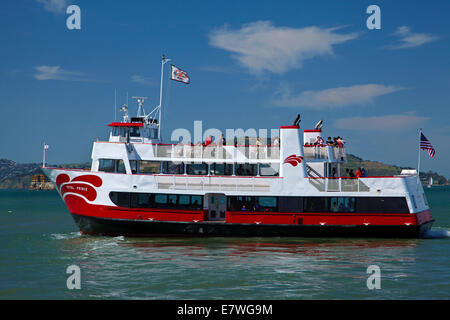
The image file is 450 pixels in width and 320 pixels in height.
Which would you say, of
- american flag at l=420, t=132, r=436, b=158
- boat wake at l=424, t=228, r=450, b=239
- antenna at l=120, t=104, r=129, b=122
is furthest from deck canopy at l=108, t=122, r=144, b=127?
boat wake at l=424, t=228, r=450, b=239

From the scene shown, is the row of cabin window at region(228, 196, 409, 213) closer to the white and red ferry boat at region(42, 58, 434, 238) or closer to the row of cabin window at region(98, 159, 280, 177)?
the white and red ferry boat at region(42, 58, 434, 238)

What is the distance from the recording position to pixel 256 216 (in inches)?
902

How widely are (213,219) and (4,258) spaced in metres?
9.51

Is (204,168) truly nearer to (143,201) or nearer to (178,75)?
(143,201)

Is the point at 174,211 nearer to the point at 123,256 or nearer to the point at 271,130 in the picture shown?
the point at 123,256

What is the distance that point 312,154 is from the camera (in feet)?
79.2


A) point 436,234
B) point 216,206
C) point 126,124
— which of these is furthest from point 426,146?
point 126,124

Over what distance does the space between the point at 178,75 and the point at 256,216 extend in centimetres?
925

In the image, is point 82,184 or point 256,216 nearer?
point 256,216

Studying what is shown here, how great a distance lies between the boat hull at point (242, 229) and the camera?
22.5 meters

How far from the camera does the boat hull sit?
22.5 m

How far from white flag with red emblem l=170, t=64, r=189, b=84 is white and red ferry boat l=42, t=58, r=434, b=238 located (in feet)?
15.0

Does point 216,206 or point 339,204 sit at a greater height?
point 339,204
